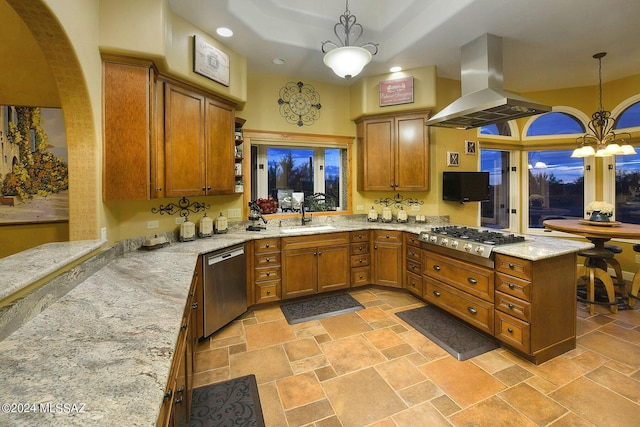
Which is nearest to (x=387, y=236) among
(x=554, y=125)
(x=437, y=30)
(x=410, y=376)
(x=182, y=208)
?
(x=410, y=376)

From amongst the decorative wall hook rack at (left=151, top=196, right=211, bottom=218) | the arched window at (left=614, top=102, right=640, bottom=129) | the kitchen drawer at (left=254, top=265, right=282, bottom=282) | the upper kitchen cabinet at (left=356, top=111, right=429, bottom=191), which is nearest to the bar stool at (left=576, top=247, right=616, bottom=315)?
the upper kitchen cabinet at (left=356, top=111, right=429, bottom=191)

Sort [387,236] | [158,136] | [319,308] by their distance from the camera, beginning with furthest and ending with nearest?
[387,236] → [319,308] → [158,136]

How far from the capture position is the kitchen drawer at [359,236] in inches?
148

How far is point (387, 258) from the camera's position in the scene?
3.81 m

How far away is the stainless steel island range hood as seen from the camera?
2.60m

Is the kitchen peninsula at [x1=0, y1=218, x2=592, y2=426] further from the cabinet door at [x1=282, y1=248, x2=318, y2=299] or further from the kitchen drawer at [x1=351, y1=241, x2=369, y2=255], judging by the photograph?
the kitchen drawer at [x1=351, y1=241, x2=369, y2=255]

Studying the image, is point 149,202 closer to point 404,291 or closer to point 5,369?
point 5,369

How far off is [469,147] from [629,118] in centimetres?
236

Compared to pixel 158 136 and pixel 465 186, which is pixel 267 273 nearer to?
pixel 158 136

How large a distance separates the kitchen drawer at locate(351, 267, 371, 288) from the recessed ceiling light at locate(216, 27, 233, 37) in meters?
3.08

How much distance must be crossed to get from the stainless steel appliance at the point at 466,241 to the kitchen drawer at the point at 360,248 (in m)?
0.77

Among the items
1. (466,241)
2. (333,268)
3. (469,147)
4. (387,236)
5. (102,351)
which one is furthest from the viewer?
(469,147)

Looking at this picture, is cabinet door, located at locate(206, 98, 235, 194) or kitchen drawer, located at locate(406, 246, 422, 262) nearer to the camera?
cabinet door, located at locate(206, 98, 235, 194)

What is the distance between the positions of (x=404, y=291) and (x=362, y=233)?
978mm
